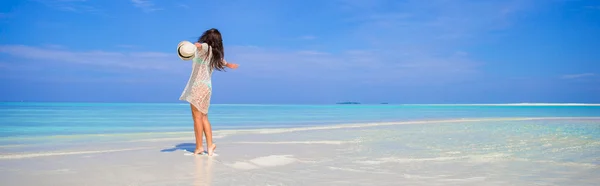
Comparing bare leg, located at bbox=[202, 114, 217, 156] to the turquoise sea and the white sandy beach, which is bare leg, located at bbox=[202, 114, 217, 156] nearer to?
the white sandy beach

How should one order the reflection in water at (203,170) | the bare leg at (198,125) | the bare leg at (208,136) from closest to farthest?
the reflection in water at (203,170), the bare leg at (208,136), the bare leg at (198,125)

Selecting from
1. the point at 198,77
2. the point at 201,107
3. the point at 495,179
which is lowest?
the point at 495,179

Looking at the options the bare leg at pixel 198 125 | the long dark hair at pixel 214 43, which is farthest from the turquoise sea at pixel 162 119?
the long dark hair at pixel 214 43

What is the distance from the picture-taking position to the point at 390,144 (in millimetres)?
7348

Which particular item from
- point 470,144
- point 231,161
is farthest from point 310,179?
point 470,144

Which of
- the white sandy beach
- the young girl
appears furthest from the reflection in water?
the young girl

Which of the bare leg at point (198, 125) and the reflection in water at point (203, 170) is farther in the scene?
the bare leg at point (198, 125)

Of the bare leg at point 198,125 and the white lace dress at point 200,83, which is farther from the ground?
the white lace dress at point 200,83

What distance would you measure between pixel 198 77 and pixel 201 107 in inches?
14.5

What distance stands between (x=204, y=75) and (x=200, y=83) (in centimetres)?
11

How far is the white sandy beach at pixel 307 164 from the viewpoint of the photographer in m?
4.14

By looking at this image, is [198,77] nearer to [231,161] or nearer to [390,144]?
[231,161]

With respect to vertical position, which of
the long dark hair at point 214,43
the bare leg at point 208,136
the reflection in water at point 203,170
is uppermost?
the long dark hair at point 214,43

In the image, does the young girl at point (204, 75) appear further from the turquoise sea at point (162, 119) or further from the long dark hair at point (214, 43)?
the turquoise sea at point (162, 119)
